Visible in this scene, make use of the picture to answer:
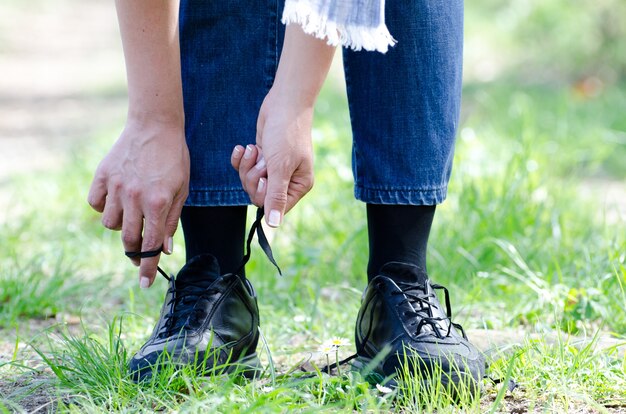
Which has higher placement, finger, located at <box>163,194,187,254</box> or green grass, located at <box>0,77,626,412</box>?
finger, located at <box>163,194,187,254</box>

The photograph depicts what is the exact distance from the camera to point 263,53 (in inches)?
54.4

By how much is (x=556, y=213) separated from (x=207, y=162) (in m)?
1.18

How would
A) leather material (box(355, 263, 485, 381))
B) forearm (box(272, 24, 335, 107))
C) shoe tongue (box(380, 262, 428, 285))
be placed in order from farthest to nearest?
1. shoe tongue (box(380, 262, 428, 285))
2. leather material (box(355, 263, 485, 381))
3. forearm (box(272, 24, 335, 107))

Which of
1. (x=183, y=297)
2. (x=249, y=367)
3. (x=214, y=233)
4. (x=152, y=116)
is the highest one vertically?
(x=152, y=116)

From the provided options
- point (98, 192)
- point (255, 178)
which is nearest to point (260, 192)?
point (255, 178)

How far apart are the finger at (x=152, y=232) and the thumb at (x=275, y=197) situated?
7.3 inches

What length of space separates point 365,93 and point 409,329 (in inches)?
15.3

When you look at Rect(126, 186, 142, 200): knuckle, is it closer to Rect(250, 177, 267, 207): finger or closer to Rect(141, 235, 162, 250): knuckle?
A: Rect(141, 235, 162, 250): knuckle

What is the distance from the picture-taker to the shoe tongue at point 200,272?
1370 millimetres

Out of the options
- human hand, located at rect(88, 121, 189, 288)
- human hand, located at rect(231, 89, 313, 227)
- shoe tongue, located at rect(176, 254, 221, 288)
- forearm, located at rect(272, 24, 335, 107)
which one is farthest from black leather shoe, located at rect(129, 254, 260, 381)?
forearm, located at rect(272, 24, 335, 107)

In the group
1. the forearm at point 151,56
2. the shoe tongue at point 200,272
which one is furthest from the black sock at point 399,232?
the forearm at point 151,56

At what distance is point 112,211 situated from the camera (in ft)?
Answer: 4.17

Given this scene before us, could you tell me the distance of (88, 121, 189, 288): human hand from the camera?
124 cm

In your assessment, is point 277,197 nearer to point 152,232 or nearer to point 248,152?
point 248,152
